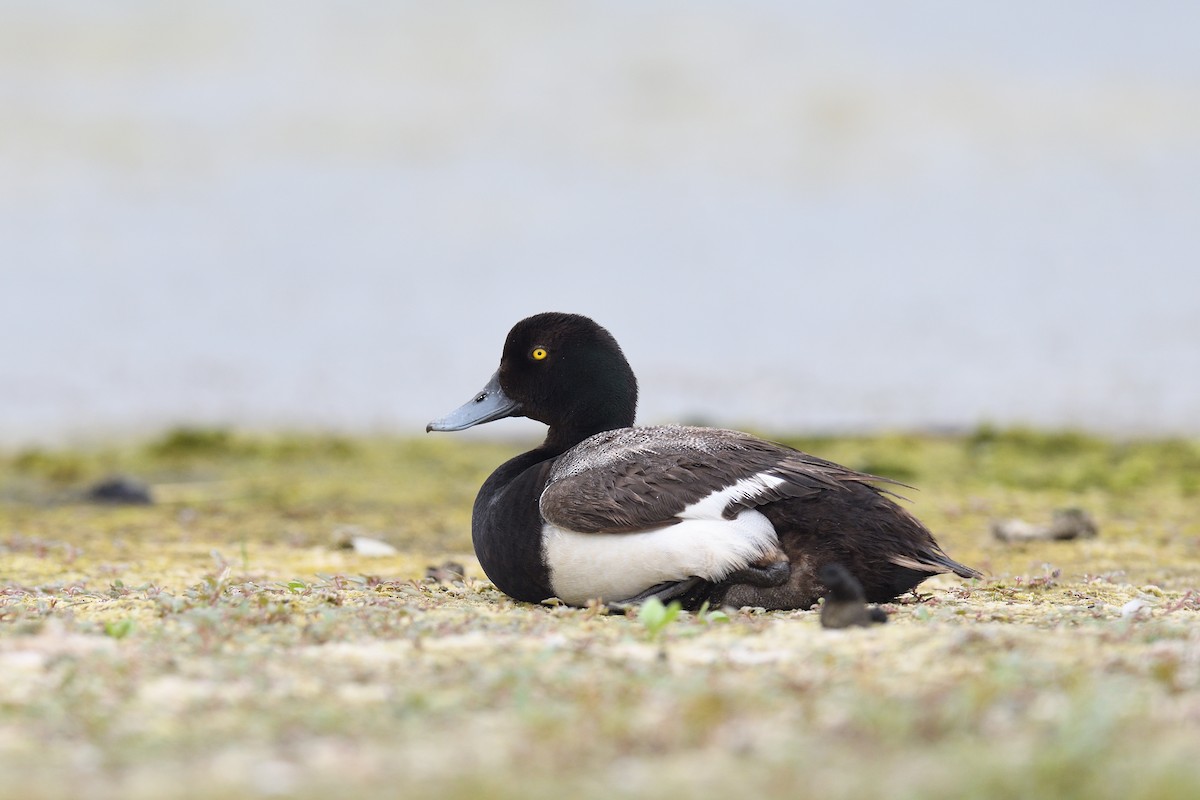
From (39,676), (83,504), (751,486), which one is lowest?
(83,504)

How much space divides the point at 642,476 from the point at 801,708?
2.22 m

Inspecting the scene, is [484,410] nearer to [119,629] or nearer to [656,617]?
[656,617]

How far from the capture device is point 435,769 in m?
2.92

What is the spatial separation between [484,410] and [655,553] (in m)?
1.75

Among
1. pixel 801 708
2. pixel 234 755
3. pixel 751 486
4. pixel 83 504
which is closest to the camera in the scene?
pixel 234 755

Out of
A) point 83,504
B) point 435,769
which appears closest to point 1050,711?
point 435,769

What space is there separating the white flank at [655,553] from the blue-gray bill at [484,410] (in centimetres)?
133

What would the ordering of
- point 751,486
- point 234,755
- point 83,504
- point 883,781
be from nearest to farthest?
point 883,781 → point 234,755 → point 751,486 → point 83,504

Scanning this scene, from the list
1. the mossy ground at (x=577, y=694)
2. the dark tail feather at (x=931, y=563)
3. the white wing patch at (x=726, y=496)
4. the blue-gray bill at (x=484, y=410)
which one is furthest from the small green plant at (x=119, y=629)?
the dark tail feather at (x=931, y=563)

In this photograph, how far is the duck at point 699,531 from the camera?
5320 mm

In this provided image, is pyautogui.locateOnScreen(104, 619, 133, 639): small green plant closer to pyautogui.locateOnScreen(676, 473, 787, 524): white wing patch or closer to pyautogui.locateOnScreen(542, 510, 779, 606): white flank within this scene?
pyautogui.locateOnScreen(542, 510, 779, 606): white flank

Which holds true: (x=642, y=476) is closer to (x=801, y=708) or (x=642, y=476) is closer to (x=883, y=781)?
(x=801, y=708)

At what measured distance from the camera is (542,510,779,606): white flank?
208 inches

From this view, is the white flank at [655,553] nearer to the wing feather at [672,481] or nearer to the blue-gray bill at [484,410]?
the wing feather at [672,481]
